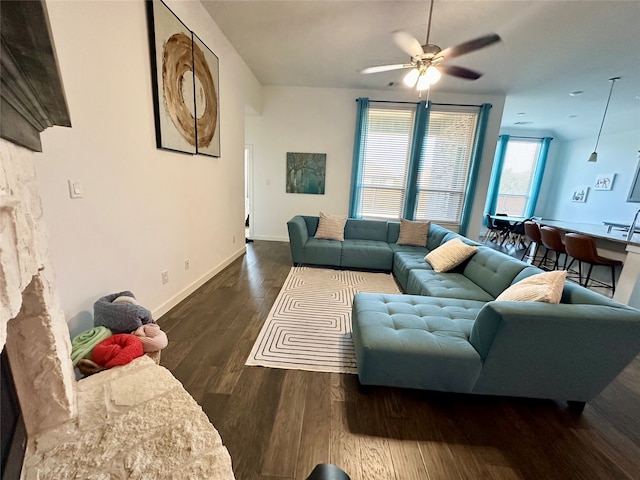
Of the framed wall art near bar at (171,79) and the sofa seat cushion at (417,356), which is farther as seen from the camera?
the framed wall art near bar at (171,79)

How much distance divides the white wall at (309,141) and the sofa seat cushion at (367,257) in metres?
1.77

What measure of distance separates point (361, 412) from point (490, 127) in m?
5.46

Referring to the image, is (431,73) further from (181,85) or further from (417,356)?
(417,356)

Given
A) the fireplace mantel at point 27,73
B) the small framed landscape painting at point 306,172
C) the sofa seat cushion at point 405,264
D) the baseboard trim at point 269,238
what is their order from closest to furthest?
the fireplace mantel at point 27,73
the sofa seat cushion at point 405,264
the small framed landscape painting at point 306,172
the baseboard trim at point 269,238

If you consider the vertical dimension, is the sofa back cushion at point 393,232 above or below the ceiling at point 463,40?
below

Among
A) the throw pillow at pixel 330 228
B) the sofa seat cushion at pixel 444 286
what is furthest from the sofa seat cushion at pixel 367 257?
the sofa seat cushion at pixel 444 286

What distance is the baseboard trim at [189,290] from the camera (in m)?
2.35

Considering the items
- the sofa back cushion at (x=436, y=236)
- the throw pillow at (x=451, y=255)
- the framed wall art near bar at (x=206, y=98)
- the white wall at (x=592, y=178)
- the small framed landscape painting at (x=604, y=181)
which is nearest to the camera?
the framed wall art near bar at (x=206, y=98)

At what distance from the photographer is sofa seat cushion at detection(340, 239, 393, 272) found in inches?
146

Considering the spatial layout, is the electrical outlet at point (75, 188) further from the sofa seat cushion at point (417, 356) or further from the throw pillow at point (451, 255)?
the throw pillow at point (451, 255)

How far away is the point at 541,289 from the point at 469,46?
199cm

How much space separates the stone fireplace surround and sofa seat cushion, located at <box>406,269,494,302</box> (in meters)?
2.03

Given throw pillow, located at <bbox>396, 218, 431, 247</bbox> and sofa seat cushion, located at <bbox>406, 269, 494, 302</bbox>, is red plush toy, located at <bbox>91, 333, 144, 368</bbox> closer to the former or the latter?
sofa seat cushion, located at <bbox>406, 269, 494, 302</bbox>

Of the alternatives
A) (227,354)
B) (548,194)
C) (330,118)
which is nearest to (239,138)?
(330,118)
